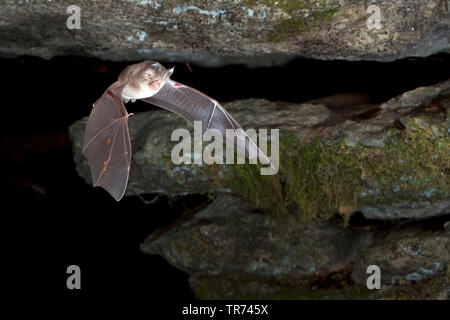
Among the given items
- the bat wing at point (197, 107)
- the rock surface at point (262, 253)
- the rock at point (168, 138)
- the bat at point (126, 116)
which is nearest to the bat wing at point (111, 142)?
the bat at point (126, 116)

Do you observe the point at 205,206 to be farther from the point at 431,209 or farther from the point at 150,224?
the point at 431,209

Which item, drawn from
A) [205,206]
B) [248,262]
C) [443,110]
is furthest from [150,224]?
[443,110]

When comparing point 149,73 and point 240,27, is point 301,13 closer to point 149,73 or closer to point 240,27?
point 240,27

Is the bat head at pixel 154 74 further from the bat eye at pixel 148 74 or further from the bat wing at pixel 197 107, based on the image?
the bat wing at pixel 197 107

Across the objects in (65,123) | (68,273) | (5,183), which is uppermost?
(65,123)

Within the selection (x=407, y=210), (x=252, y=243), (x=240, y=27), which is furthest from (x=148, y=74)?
(x=407, y=210)

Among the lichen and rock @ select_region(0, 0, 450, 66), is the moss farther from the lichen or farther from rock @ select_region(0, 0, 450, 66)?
the lichen
